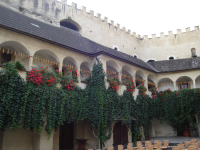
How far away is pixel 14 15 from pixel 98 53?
5.84 meters

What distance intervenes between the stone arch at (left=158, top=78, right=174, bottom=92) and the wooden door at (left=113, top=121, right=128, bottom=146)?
24.6 feet

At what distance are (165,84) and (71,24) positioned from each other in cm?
1090

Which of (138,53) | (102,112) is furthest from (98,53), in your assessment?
(138,53)

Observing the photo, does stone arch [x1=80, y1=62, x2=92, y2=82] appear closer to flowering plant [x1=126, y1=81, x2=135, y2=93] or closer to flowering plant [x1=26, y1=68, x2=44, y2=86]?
flowering plant [x1=126, y1=81, x2=135, y2=93]

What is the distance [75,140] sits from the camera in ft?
50.0

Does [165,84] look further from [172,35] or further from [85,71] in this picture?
[85,71]

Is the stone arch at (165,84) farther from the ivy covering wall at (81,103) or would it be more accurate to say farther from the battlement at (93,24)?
the battlement at (93,24)

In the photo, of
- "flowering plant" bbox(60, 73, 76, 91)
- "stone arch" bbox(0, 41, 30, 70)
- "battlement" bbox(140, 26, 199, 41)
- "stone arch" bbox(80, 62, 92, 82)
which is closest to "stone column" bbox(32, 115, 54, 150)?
"flowering plant" bbox(60, 73, 76, 91)

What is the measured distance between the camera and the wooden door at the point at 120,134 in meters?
15.3

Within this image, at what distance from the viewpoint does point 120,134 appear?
15.6 metres

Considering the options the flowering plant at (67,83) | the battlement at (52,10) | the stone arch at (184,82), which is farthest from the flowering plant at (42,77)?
the stone arch at (184,82)

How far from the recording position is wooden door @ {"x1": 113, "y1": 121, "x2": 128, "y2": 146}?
1528 cm

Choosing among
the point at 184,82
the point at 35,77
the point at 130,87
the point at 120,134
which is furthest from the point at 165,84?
the point at 35,77

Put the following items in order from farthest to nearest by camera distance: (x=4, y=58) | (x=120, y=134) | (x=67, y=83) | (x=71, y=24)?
(x=71, y=24) → (x=120, y=134) → (x=67, y=83) → (x=4, y=58)
